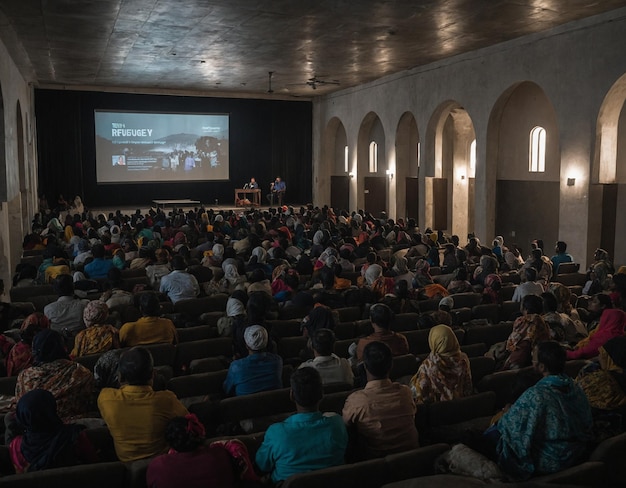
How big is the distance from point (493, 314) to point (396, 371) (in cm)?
264

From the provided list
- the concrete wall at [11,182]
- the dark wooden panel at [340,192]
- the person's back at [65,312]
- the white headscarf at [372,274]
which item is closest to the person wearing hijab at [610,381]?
the white headscarf at [372,274]

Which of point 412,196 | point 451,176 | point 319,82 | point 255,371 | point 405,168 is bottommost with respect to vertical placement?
point 255,371

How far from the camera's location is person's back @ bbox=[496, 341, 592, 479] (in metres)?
3.28

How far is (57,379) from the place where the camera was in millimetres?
4000

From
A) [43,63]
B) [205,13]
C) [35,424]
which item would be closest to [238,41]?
[205,13]

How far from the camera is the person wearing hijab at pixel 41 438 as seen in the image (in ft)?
10.2

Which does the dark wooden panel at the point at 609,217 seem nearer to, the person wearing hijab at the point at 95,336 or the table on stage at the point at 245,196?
the person wearing hijab at the point at 95,336

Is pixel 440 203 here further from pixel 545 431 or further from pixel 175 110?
pixel 545 431

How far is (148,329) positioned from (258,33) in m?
8.90

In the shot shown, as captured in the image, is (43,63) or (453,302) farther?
(43,63)

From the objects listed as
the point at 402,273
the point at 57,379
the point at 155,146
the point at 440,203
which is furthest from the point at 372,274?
the point at 155,146

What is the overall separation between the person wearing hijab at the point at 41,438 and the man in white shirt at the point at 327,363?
73.8 inches

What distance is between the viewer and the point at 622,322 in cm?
559

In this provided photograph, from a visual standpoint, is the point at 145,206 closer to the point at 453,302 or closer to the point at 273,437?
the point at 453,302
